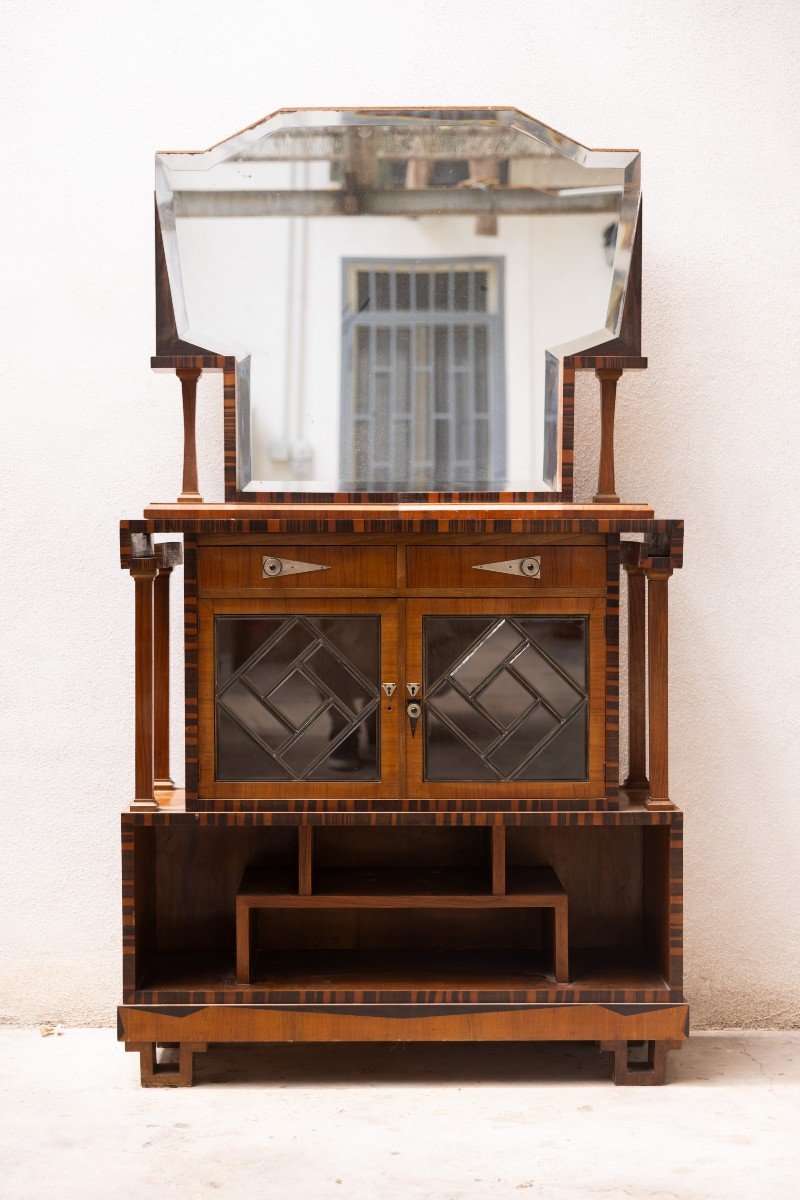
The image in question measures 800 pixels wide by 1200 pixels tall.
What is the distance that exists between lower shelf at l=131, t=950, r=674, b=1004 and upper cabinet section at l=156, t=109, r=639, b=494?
1.05m

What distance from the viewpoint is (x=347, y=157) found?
2.56 metres

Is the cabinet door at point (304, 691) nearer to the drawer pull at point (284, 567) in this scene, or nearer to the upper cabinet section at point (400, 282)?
the drawer pull at point (284, 567)

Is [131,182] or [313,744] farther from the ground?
[131,182]

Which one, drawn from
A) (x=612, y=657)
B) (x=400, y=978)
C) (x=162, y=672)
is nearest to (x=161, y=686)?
(x=162, y=672)

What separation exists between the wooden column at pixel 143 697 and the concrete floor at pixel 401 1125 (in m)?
0.63

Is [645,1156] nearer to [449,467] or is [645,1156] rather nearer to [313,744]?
[313,744]

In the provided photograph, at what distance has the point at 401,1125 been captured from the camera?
2.27 meters

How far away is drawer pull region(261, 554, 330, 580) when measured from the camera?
7.82 ft

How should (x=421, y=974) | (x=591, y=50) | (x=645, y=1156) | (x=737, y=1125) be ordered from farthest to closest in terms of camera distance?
(x=591, y=50) → (x=421, y=974) → (x=737, y=1125) → (x=645, y=1156)

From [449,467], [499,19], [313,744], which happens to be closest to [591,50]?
[499,19]

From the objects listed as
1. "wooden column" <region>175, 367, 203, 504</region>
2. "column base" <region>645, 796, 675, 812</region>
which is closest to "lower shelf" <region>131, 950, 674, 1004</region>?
"column base" <region>645, 796, 675, 812</region>

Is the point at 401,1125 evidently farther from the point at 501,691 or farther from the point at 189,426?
the point at 189,426

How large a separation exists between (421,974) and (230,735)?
67 cm

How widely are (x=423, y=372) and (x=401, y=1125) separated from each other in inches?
61.4
